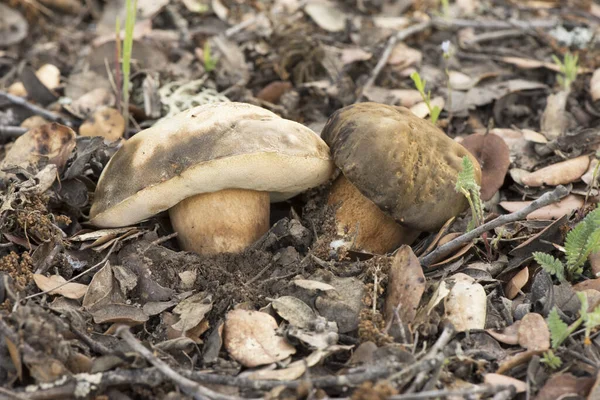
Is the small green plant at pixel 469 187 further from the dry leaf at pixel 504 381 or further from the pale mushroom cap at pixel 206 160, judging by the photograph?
the dry leaf at pixel 504 381

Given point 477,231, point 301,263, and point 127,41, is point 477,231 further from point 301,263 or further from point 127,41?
point 127,41

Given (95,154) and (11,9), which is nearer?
(95,154)

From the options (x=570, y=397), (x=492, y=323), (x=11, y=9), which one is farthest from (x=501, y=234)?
(x=11, y=9)

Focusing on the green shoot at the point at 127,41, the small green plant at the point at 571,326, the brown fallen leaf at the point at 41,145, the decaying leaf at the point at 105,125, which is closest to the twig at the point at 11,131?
the decaying leaf at the point at 105,125

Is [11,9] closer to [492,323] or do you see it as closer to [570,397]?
[492,323]

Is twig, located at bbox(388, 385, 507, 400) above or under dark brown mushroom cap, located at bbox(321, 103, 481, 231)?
under

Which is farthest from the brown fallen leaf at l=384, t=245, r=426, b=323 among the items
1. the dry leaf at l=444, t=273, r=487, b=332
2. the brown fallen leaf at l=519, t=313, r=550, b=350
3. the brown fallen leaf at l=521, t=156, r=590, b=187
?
the brown fallen leaf at l=521, t=156, r=590, b=187

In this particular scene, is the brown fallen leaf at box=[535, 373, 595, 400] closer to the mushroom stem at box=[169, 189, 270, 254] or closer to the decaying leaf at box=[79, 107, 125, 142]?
the mushroom stem at box=[169, 189, 270, 254]
